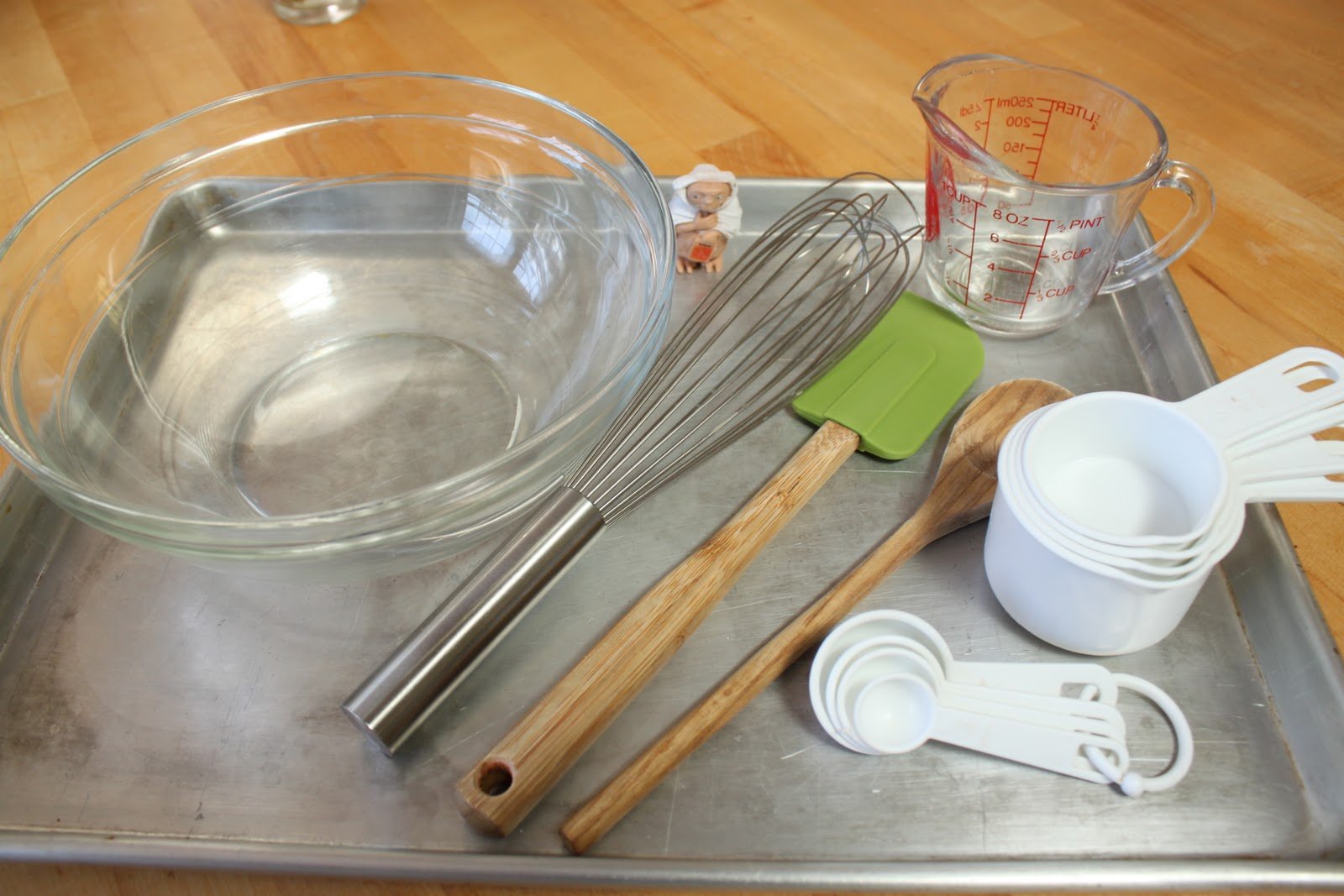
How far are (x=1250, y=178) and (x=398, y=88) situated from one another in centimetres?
74

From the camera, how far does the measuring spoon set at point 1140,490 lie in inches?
18.0

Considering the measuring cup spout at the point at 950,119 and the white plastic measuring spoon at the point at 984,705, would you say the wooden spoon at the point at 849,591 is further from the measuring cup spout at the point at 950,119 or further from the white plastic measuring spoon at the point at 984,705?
the measuring cup spout at the point at 950,119

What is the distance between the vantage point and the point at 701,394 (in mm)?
657

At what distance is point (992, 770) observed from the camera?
49cm

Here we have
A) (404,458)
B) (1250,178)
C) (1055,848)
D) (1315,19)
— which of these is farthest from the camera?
(1315,19)

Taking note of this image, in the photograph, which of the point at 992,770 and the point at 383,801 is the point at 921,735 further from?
the point at 383,801

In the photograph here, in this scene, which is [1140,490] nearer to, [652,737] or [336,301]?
[652,737]

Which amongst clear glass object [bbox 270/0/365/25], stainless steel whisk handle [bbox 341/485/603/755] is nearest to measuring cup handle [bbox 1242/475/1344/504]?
stainless steel whisk handle [bbox 341/485/603/755]

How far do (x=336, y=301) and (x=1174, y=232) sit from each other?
60cm

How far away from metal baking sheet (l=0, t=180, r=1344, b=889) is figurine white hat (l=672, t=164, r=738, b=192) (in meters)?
0.25

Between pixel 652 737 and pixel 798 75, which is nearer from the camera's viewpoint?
pixel 652 737

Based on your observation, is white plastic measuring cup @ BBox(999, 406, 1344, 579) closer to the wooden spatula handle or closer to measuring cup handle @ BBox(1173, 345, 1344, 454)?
measuring cup handle @ BBox(1173, 345, 1344, 454)

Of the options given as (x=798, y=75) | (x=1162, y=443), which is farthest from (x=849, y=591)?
(x=798, y=75)

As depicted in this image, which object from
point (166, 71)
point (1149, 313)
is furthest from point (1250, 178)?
point (166, 71)
